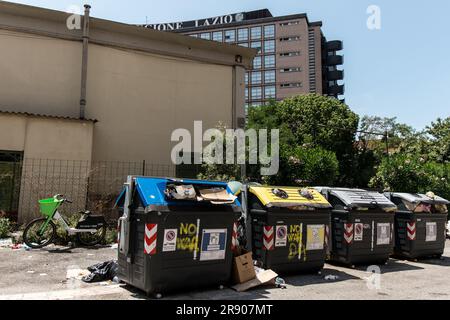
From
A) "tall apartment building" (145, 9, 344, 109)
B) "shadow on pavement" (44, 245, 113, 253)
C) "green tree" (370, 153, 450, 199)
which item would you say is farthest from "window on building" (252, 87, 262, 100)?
"shadow on pavement" (44, 245, 113, 253)

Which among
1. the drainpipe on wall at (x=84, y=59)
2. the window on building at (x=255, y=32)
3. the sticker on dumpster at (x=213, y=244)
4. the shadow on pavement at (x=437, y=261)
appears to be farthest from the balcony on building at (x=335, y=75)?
the sticker on dumpster at (x=213, y=244)

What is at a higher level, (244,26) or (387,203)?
(244,26)

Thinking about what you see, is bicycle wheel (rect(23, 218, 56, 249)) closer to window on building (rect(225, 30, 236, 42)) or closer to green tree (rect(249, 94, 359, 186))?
green tree (rect(249, 94, 359, 186))

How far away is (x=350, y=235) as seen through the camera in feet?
27.4

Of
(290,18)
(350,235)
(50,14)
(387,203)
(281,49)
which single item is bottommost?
(350,235)

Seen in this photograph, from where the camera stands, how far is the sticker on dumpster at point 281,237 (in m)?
7.07

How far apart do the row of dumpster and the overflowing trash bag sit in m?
0.50

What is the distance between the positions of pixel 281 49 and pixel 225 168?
197 feet

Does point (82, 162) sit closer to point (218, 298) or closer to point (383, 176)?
point (218, 298)

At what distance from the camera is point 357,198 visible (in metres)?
8.64

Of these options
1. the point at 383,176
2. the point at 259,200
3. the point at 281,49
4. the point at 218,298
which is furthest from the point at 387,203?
the point at 281,49

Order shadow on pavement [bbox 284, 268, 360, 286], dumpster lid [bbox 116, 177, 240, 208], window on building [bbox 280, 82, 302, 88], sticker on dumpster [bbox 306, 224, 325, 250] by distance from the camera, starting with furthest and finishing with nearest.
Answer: window on building [bbox 280, 82, 302, 88] < sticker on dumpster [bbox 306, 224, 325, 250] < shadow on pavement [bbox 284, 268, 360, 286] < dumpster lid [bbox 116, 177, 240, 208]

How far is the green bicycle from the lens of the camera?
8.82 meters

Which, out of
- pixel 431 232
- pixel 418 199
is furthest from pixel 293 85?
pixel 418 199
